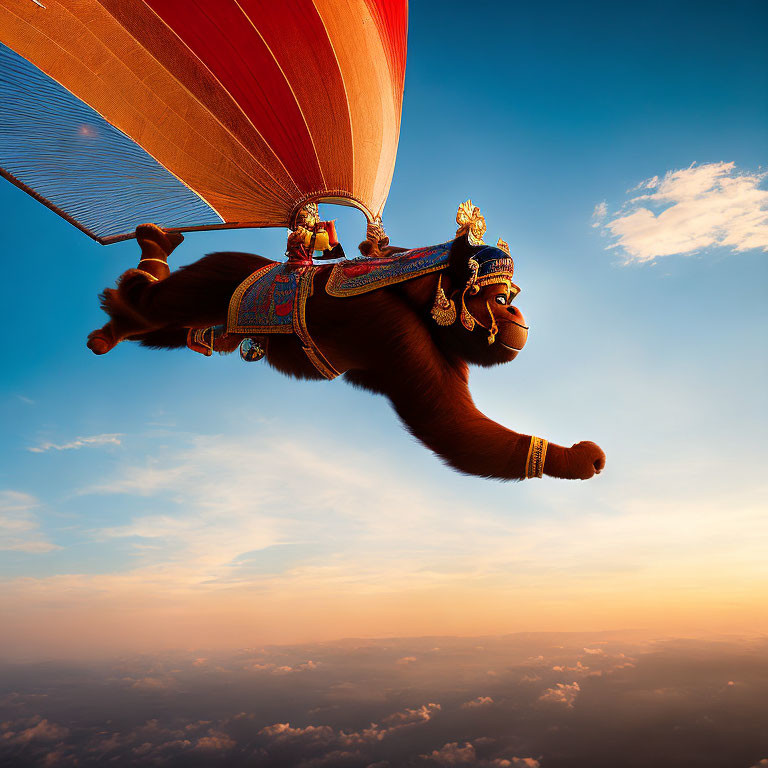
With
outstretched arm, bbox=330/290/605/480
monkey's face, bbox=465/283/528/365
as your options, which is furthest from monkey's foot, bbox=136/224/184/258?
monkey's face, bbox=465/283/528/365

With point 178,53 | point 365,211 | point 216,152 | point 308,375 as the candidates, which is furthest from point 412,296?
point 178,53

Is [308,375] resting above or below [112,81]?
below

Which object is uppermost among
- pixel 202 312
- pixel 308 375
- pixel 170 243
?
pixel 170 243

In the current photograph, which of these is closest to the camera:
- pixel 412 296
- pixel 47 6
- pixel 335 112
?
pixel 412 296

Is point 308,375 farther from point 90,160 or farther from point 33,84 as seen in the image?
point 33,84

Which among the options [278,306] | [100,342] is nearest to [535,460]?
[278,306]

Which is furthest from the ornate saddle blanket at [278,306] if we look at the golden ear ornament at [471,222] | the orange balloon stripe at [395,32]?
the orange balloon stripe at [395,32]

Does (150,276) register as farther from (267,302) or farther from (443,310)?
(443,310)

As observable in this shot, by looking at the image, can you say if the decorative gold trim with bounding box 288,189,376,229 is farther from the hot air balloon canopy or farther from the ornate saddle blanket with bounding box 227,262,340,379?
the ornate saddle blanket with bounding box 227,262,340,379

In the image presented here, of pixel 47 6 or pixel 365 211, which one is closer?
pixel 47 6
